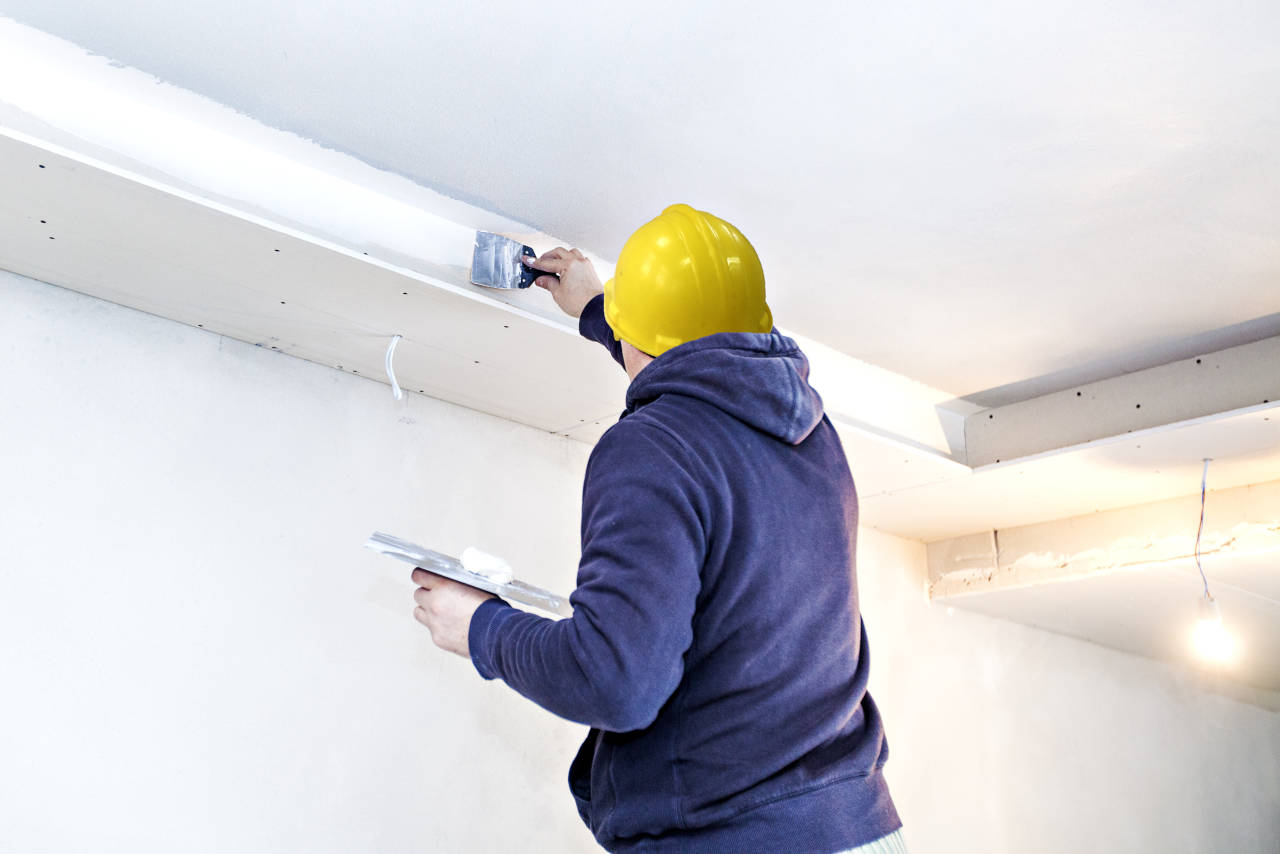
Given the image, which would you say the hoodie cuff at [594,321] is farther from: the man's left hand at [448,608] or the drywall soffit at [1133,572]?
Result: the drywall soffit at [1133,572]

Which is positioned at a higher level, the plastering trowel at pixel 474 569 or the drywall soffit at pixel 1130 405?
the drywall soffit at pixel 1130 405

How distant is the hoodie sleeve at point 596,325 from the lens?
203cm

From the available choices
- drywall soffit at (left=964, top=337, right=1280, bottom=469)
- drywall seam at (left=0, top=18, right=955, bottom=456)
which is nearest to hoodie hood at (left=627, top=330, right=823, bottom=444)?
drywall seam at (left=0, top=18, right=955, bottom=456)

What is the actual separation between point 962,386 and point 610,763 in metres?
2.10

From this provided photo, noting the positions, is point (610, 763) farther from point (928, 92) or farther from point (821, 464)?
point (928, 92)

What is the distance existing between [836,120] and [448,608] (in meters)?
1.14

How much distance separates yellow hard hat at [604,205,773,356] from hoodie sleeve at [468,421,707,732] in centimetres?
31

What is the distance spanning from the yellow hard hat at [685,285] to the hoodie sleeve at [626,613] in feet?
1.01

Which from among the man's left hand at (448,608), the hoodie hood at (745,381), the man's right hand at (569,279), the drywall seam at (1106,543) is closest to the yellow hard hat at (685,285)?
the hoodie hood at (745,381)

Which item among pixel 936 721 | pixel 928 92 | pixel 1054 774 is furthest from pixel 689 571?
pixel 1054 774

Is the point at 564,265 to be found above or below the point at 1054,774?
above

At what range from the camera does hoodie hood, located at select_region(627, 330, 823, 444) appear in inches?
52.4

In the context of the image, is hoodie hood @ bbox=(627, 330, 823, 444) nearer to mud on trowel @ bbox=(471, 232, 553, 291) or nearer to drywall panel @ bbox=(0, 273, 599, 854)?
mud on trowel @ bbox=(471, 232, 553, 291)

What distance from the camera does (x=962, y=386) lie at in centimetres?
310
